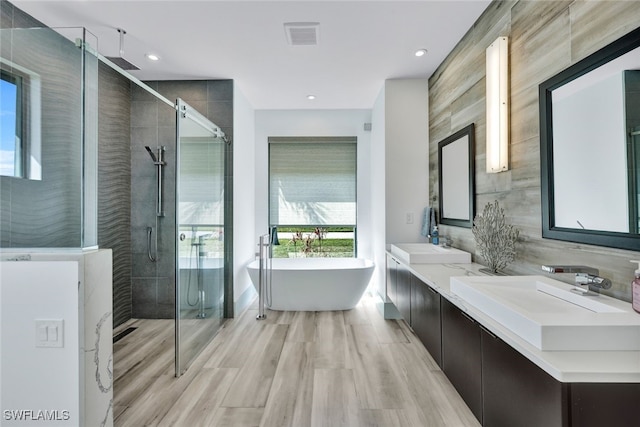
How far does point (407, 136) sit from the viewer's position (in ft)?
11.4

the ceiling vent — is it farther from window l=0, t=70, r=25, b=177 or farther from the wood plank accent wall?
window l=0, t=70, r=25, b=177

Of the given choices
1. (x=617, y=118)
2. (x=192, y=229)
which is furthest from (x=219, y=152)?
(x=617, y=118)

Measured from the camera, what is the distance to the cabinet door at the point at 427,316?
1.91 m

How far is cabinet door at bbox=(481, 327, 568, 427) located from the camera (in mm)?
911

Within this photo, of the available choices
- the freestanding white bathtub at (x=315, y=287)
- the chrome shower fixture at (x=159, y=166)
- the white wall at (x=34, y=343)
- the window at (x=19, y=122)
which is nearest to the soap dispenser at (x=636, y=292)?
the white wall at (x=34, y=343)

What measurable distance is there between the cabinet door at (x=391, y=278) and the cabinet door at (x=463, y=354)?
3.87 feet

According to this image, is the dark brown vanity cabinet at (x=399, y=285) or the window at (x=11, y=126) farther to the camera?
the dark brown vanity cabinet at (x=399, y=285)

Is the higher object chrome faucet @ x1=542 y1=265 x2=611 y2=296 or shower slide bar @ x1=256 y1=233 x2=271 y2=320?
chrome faucet @ x1=542 y1=265 x2=611 y2=296

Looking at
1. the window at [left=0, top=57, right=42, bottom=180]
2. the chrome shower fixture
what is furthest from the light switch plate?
the chrome shower fixture

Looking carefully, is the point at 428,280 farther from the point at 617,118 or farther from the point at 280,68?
the point at 280,68

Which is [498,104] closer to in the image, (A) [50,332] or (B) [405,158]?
(B) [405,158]

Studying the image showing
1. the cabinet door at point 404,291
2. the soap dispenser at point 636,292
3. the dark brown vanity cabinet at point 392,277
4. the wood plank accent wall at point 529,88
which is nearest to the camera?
the soap dispenser at point 636,292

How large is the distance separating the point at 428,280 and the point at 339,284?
1743mm

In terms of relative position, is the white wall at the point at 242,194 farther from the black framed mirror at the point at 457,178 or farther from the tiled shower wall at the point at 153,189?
the black framed mirror at the point at 457,178
